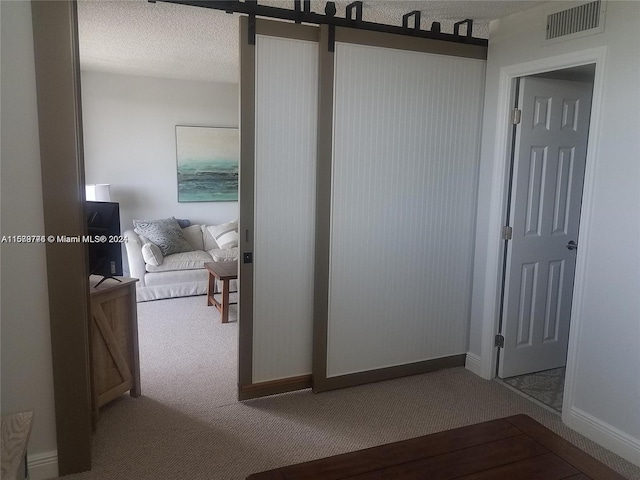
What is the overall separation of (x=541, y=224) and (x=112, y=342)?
2.87m

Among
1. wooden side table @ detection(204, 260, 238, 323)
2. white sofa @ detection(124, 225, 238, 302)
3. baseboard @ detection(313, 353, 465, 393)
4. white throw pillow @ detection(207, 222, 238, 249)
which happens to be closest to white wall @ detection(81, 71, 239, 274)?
white throw pillow @ detection(207, 222, 238, 249)

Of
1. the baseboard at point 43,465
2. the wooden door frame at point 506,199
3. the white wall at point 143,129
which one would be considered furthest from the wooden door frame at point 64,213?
the white wall at point 143,129

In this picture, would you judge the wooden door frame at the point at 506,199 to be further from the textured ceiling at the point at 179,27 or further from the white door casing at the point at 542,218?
the textured ceiling at the point at 179,27

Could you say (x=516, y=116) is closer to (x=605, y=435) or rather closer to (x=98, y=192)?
(x=605, y=435)

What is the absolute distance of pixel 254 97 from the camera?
9.37ft

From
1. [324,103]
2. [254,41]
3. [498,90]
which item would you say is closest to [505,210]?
[498,90]

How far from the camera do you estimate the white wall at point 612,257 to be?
248cm

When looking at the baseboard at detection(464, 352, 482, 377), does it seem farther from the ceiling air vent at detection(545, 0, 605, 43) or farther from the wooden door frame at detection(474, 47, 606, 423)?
the ceiling air vent at detection(545, 0, 605, 43)

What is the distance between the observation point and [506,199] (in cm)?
332

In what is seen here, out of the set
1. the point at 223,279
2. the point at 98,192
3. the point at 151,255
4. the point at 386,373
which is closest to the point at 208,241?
the point at 151,255

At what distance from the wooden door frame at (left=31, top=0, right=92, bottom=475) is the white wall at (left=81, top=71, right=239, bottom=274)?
12.4 ft

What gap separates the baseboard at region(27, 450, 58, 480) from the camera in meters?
2.29

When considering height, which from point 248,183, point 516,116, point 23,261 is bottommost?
point 23,261

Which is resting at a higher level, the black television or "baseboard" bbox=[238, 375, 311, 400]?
the black television
